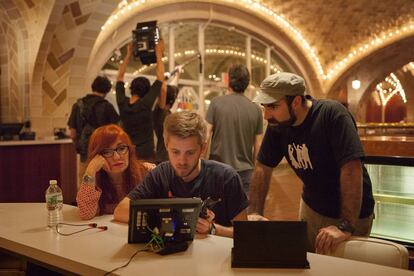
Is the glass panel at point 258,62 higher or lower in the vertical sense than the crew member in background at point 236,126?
higher

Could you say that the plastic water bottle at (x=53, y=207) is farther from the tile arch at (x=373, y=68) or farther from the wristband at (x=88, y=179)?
the tile arch at (x=373, y=68)

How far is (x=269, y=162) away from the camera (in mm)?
2240

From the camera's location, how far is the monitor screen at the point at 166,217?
151cm

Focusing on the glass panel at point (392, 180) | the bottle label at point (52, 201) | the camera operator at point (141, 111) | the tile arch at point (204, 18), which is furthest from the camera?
the tile arch at point (204, 18)

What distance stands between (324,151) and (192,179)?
2.13ft

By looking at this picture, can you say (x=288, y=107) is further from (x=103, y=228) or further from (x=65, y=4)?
(x=65, y=4)

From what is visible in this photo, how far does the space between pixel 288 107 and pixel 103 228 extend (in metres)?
1.03

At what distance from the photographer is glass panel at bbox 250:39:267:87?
946 centimetres

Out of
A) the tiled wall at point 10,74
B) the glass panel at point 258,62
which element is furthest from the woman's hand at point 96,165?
the glass panel at point 258,62

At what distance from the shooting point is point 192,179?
1877mm

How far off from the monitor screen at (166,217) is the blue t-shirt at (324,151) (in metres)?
0.71

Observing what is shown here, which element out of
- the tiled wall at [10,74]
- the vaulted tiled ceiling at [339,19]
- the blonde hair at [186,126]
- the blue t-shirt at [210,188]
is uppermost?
the vaulted tiled ceiling at [339,19]

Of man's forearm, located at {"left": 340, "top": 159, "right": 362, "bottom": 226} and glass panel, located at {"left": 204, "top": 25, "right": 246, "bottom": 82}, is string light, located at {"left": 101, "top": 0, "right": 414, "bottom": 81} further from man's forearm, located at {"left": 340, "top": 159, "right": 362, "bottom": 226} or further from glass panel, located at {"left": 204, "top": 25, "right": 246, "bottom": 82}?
man's forearm, located at {"left": 340, "top": 159, "right": 362, "bottom": 226}

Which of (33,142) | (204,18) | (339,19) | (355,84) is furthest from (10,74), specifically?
(355,84)
